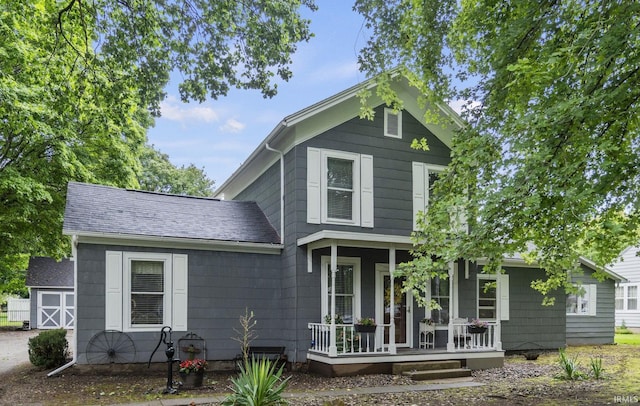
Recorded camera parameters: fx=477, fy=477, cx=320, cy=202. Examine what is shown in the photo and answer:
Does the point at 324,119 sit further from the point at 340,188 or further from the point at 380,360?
the point at 380,360

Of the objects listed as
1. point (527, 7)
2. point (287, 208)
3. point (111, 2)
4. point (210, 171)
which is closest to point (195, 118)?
point (210, 171)

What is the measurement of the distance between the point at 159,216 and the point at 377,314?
18.7 feet

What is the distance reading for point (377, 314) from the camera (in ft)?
37.8

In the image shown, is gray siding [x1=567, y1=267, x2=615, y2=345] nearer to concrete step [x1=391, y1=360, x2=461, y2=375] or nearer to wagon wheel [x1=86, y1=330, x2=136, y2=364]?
concrete step [x1=391, y1=360, x2=461, y2=375]

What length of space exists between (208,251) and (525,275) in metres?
9.97

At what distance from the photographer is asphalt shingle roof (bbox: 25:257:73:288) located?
23359 mm

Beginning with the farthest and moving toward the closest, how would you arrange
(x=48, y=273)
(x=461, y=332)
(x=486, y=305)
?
Result: (x=48, y=273), (x=486, y=305), (x=461, y=332)

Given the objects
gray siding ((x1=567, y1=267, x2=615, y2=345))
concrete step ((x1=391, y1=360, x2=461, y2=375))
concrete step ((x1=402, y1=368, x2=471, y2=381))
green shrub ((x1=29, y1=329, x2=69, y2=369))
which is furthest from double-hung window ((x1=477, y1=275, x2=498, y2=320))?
green shrub ((x1=29, y1=329, x2=69, y2=369))

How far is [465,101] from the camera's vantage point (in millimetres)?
7609

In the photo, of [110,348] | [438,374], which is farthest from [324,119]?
[110,348]

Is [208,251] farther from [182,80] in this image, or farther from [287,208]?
[182,80]

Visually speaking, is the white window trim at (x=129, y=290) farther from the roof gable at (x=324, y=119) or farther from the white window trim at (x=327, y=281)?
the roof gable at (x=324, y=119)

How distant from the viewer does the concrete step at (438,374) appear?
991 centimetres

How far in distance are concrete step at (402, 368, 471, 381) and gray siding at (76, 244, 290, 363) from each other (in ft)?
9.68
